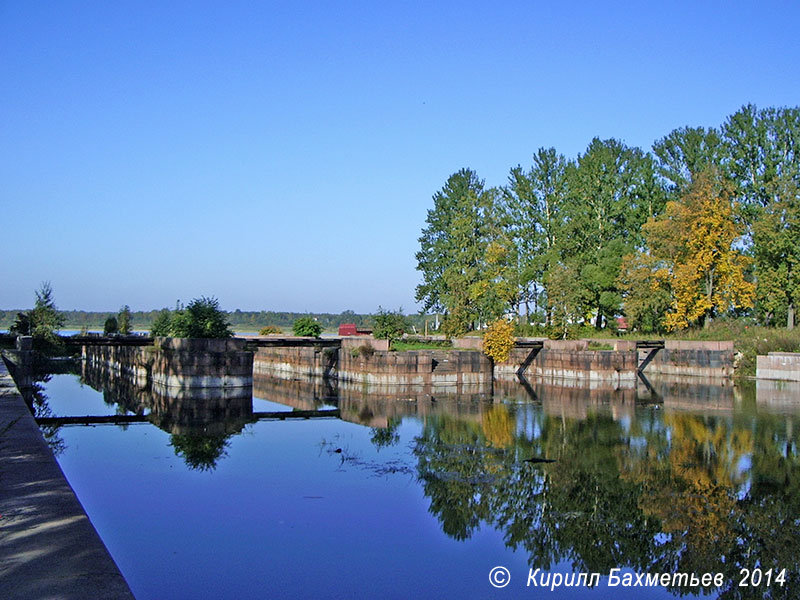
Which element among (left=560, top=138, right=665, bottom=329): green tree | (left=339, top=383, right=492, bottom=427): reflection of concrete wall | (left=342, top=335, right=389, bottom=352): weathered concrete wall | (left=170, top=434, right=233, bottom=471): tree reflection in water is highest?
(left=560, top=138, right=665, bottom=329): green tree

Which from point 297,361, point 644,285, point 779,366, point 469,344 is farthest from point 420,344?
point 779,366

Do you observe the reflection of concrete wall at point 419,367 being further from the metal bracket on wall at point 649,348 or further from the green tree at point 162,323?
the green tree at point 162,323

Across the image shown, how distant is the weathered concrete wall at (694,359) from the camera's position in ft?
164

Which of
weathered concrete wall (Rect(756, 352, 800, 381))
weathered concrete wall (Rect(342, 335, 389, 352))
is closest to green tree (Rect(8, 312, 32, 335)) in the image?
weathered concrete wall (Rect(342, 335, 389, 352))

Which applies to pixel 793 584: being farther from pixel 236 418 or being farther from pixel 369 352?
pixel 369 352

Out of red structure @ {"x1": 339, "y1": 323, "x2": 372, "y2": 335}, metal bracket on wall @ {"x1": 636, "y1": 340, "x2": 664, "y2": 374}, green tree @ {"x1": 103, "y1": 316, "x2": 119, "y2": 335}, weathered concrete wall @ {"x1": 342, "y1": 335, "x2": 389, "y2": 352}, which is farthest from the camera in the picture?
green tree @ {"x1": 103, "y1": 316, "x2": 119, "y2": 335}

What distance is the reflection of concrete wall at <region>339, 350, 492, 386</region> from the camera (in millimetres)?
42781

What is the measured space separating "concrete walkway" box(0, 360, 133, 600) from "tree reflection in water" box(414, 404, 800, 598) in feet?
24.5

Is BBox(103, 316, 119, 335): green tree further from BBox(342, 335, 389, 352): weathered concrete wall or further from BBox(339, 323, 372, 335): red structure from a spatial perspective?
BBox(342, 335, 389, 352): weathered concrete wall

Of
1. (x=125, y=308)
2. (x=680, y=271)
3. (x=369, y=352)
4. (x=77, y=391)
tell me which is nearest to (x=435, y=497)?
(x=369, y=352)

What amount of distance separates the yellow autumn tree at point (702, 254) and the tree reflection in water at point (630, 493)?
2618 centimetres

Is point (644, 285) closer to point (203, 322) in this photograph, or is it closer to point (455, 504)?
point (203, 322)

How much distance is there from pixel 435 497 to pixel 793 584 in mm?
7803

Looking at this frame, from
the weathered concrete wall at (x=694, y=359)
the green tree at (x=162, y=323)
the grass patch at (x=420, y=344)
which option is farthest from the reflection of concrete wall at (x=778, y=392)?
the green tree at (x=162, y=323)
